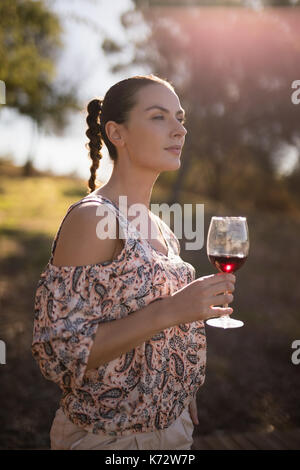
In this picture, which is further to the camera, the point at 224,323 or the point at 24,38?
the point at 24,38

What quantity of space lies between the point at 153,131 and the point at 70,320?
94 cm

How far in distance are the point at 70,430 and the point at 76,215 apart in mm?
970

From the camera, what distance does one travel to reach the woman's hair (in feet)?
7.22

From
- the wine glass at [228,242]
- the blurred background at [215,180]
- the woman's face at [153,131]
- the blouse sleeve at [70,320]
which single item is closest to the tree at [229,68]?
the blurred background at [215,180]

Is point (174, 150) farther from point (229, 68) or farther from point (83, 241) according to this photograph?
point (229, 68)

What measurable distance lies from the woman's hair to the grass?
2982 mm

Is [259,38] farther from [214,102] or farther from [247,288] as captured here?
[247,288]

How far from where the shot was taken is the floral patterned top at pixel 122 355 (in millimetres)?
1785

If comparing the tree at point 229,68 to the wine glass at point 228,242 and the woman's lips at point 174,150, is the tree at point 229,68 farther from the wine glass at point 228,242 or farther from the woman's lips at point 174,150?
the wine glass at point 228,242

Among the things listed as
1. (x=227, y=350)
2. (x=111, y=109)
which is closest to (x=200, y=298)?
(x=111, y=109)

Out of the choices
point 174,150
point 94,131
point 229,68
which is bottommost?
point 174,150

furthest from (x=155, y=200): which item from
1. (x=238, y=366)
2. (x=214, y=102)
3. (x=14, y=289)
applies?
(x=238, y=366)

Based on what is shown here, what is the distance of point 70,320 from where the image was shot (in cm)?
177

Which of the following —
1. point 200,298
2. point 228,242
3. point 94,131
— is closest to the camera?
point 200,298
